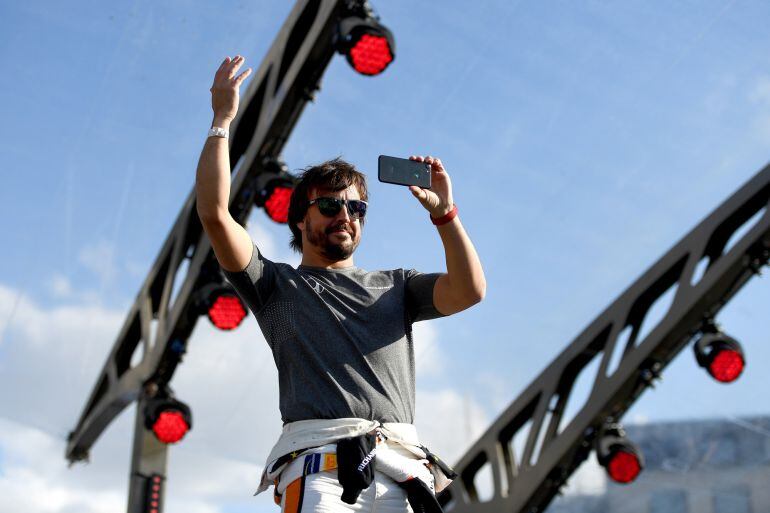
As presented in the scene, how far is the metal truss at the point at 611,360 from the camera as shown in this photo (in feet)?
19.7

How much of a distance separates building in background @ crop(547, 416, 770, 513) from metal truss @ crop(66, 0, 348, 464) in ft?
9.14

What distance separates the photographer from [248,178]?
558cm

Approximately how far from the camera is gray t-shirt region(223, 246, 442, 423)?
2057 millimetres

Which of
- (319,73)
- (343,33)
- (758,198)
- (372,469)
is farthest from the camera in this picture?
(758,198)

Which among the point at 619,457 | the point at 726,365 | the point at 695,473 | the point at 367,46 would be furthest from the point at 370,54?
the point at 695,473

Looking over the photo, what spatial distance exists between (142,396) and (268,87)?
206 cm

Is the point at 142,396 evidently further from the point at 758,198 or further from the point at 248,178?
the point at 758,198

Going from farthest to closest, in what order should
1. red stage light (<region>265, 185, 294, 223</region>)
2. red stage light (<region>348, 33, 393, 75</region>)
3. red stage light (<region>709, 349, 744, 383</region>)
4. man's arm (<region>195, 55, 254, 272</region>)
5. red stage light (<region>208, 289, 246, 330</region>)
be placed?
red stage light (<region>709, 349, 744, 383</region>) → red stage light (<region>208, 289, 246, 330</region>) → red stage light (<region>265, 185, 294, 223</region>) → red stage light (<region>348, 33, 393, 75</region>) → man's arm (<region>195, 55, 254, 272</region>)

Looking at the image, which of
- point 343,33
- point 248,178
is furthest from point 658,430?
point 343,33

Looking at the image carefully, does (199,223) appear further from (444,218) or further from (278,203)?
(444,218)

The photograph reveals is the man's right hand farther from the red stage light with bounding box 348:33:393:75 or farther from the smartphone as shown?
the red stage light with bounding box 348:33:393:75

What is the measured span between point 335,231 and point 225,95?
0.37 m

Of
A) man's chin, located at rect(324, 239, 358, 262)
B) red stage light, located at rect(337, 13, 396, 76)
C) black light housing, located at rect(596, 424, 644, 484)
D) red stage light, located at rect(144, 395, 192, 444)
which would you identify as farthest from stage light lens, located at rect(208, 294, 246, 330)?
man's chin, located at rect(324, 239, 358, 262)

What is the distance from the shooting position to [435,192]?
7.09 feet
